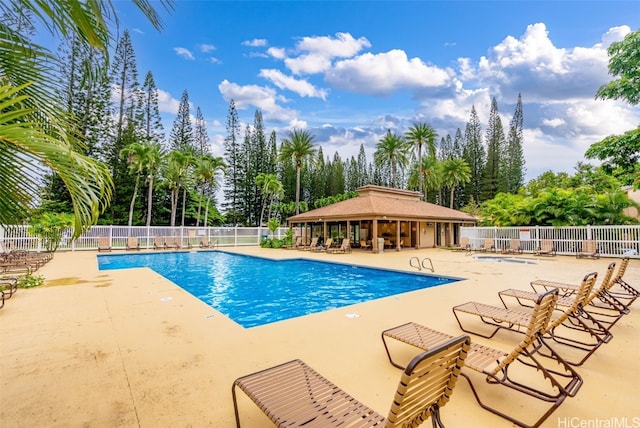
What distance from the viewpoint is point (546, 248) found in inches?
625

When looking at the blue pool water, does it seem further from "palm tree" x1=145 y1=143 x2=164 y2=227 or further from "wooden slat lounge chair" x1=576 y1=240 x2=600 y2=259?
"palm tree" x1=145 y1=143 x2=164 y2=227

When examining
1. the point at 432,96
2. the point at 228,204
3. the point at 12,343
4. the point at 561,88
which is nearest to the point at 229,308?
the point at 12,343

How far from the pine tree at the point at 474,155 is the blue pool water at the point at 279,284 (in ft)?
116

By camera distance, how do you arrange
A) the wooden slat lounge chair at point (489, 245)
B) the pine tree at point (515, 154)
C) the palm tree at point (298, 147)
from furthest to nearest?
the pine tree at point (515, 154) → the palm tree at point (298, 147) → the wooden slat lounge chair at point (489, 245)

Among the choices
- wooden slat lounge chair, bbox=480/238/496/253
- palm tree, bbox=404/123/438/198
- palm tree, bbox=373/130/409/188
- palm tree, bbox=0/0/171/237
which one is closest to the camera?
palm tree, bbox=0/0/171/237

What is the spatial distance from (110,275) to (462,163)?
37118mm

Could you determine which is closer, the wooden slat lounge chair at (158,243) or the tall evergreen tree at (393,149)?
the wooden slat lounge chair at (158,243)

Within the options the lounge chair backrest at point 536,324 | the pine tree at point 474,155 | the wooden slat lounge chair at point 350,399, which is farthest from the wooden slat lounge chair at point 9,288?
the pine tree at point 474,155

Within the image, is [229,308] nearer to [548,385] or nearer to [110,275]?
[110,275]

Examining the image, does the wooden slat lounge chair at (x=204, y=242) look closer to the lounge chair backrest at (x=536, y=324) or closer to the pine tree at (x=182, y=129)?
the pine tree at (x=182, y=129)

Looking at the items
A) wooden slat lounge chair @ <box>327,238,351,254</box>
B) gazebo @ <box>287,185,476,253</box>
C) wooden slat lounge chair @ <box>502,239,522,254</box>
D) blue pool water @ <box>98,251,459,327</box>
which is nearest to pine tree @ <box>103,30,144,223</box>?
gazebo @ <box>287,185,476,253</box>

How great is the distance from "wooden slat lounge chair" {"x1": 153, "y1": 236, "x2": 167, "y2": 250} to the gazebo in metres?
9.01

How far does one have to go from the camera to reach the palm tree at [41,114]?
5.64 feet

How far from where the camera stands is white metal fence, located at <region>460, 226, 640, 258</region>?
1423 cm
